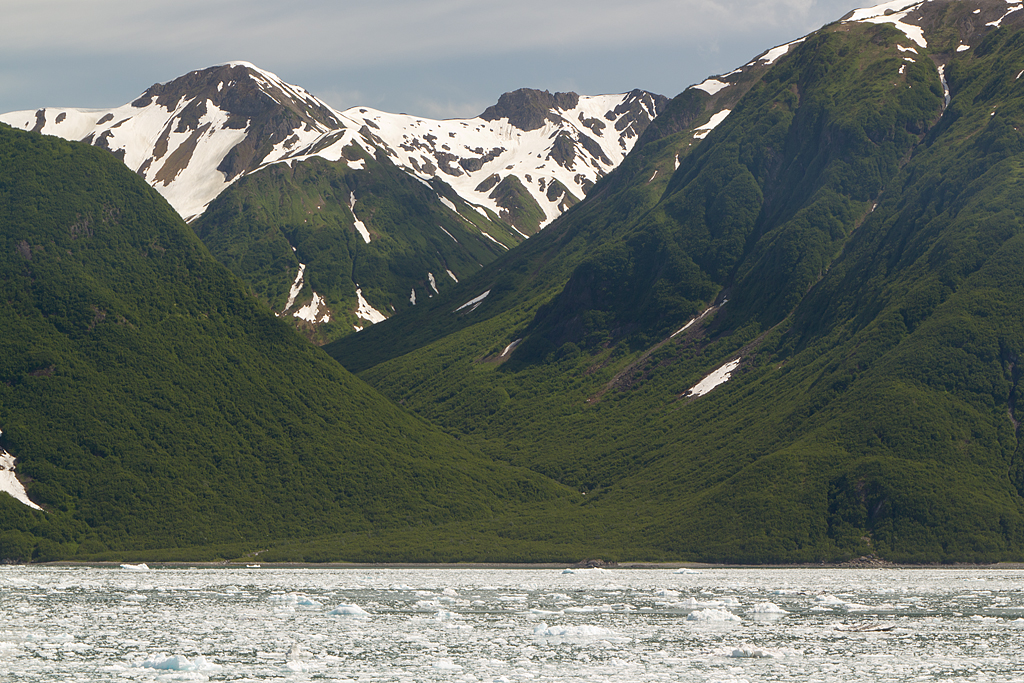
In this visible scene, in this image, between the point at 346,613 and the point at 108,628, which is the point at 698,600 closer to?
the point at 346,613

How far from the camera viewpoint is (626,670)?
70375 mm

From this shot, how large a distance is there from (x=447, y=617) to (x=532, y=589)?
41148 mm

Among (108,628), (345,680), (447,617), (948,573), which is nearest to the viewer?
(345,680)

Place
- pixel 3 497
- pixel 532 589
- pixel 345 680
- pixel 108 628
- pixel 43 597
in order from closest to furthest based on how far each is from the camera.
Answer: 1. pixel 345 680
2. pixel 108 628
3. pixel 43 597
4. pixel 532 589
5. pixel 3 497

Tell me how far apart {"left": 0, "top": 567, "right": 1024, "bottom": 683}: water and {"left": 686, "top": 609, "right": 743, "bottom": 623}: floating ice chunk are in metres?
0.34

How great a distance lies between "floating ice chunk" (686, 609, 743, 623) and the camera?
324ft

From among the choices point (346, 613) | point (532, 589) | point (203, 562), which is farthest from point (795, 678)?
point (203, 562)

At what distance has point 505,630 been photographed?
91562 millimetres

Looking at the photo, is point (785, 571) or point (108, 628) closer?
point (108, 628)

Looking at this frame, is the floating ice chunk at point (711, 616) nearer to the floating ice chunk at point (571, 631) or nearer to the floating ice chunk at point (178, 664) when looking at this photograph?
the floating ice chunk at point (571, 631)

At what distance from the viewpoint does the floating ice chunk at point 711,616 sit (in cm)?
9862

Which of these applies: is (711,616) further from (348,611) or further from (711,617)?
(348,611)

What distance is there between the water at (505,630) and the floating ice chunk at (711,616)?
338mm

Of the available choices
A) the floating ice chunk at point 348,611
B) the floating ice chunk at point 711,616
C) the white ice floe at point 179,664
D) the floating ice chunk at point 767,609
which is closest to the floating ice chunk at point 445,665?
the white ice floe at point 179,664
